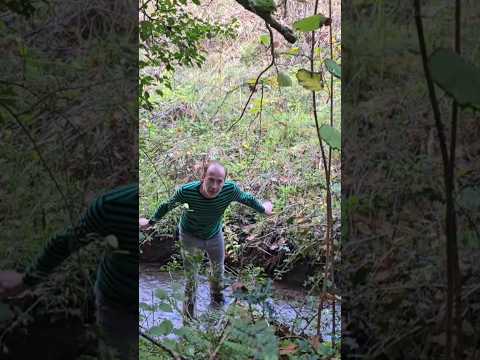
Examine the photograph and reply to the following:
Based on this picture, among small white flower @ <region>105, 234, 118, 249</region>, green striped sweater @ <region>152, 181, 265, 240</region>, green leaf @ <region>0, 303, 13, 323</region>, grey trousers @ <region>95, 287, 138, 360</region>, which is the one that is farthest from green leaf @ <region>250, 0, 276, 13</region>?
green striped sweater @ <region>152, 181, 265, 240</region>

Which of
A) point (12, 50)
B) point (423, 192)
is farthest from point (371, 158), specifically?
point (12, 50)

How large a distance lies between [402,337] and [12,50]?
1023 mm

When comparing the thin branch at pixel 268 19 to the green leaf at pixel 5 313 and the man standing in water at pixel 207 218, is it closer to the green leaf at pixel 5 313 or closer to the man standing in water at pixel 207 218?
the green leaf at pixel 5 313

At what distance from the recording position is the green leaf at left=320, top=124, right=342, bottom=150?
131cm

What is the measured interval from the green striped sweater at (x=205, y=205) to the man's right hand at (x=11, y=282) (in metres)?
1.39

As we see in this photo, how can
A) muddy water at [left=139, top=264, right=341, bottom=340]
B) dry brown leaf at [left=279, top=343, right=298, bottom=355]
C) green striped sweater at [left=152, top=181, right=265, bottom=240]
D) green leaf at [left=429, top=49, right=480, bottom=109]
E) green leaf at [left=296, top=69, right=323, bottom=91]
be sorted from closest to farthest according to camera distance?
green leaf at [left=429, top=49, right=480, bottom=109], green leaf at [left=296, top=69, right=323, bottom=91], dry brown leaf at [left=279, top=343, right=298, bottom=355], muddy water at [left=139, top=264, right=341, bottom=340], green striped sweater at [left=152, top=181, right=265, bottom=240]

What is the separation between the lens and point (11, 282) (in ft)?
4.05

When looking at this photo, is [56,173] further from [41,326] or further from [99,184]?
[41,326]

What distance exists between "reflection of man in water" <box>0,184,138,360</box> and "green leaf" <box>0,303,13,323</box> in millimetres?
25

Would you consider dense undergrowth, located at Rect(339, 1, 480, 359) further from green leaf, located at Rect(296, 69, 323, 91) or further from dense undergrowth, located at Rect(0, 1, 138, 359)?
dense undergrowth, located at Rect(0, 1, 138, 359)

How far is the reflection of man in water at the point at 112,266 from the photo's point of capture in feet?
4.05

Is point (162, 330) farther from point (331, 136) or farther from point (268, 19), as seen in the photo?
point (268, 19)

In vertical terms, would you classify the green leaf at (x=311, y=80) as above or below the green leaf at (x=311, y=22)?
below

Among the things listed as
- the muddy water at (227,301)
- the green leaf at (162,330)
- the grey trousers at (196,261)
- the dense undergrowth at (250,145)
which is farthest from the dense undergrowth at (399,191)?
the dense undergrowth at (250,145)
